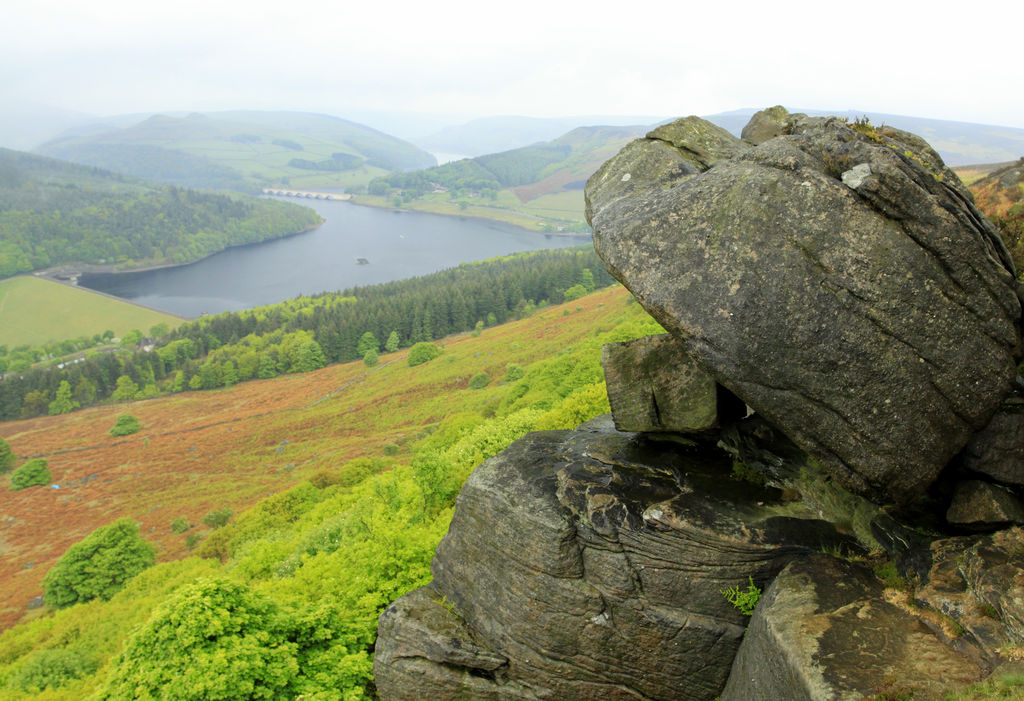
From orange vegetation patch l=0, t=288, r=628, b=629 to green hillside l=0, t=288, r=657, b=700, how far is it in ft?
1.66

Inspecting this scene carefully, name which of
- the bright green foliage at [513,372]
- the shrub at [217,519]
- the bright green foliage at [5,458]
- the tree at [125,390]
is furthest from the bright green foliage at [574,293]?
the bright green foliage at [5,458]

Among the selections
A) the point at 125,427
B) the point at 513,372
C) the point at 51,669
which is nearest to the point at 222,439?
the point at 125,427

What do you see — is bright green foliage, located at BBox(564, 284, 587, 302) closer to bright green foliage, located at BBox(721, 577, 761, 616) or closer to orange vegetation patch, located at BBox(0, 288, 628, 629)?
orange vegetation patch, located at BBox(0, 288, 628, 629)

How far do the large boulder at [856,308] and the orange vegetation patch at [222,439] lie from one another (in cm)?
6606

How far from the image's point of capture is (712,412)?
1520 centimetres

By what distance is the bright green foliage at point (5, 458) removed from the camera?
364 feet

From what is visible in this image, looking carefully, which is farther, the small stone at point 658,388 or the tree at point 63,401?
the tree at point 63,401

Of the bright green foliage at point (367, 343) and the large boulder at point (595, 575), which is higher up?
the large boulder at point (595, 575)

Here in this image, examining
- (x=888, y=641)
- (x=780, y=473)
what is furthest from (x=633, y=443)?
(x=888, y=641)

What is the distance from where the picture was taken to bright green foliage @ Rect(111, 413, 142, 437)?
412 ft

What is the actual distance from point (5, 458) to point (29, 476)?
56.8ft

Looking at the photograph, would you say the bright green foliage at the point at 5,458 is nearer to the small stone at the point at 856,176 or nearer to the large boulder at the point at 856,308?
the large boulder at the point at 856,308

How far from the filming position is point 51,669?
3847 centimetres

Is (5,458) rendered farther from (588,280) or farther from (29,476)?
(588,280)
